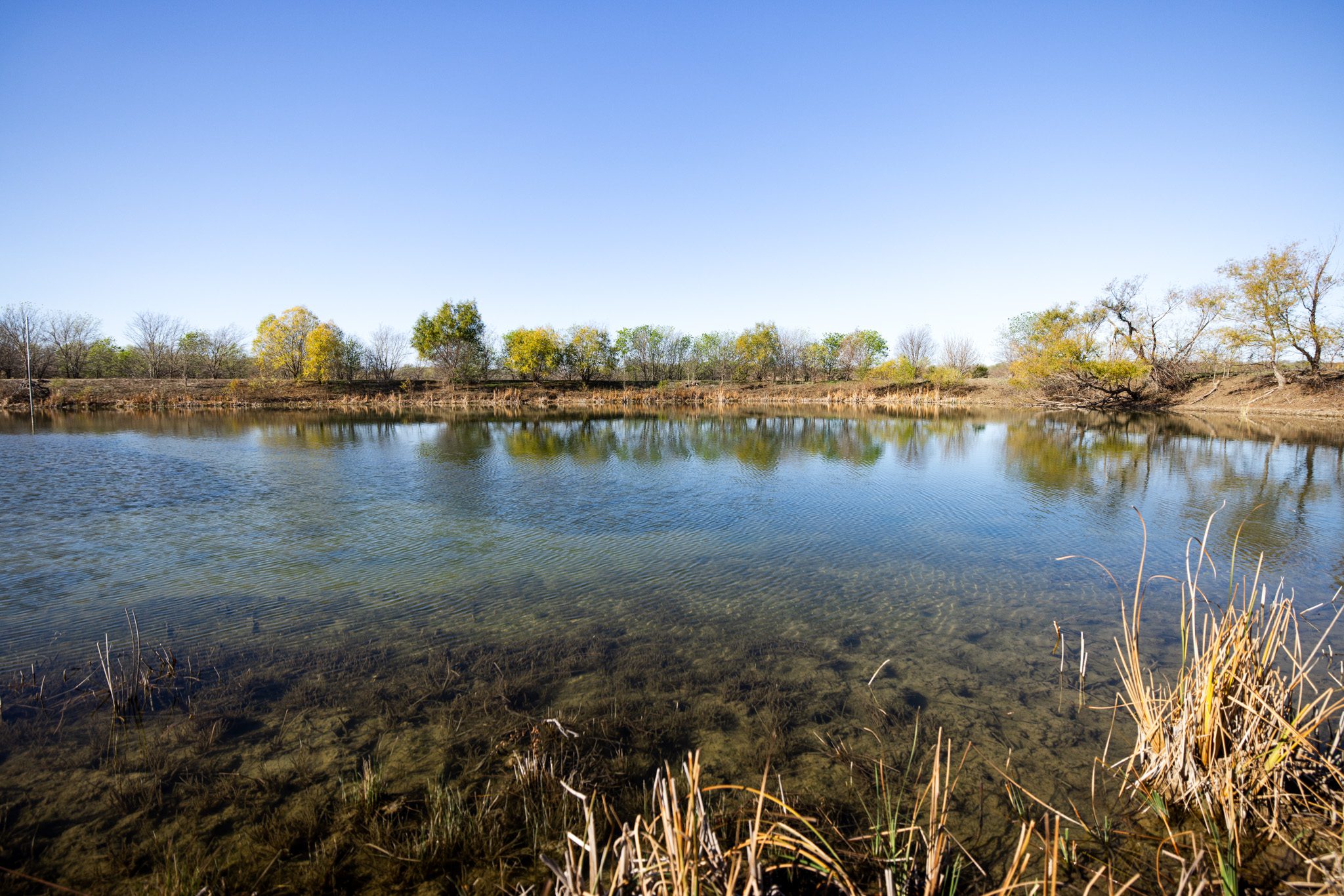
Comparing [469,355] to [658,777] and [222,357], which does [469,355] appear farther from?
[658,777]

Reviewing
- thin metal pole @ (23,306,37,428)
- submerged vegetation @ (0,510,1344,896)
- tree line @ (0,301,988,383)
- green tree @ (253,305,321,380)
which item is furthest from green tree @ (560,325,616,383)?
submerged vegetation @ (0,510,1344,896)

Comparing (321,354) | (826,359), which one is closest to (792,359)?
(826,359)

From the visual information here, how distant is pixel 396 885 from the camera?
2.85 metres

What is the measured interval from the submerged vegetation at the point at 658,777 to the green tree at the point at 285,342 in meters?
54.6

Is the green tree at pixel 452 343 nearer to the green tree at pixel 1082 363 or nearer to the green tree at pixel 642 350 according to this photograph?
the green tree at pixel 642 350

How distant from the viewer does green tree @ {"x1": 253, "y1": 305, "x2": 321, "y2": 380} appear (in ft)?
164

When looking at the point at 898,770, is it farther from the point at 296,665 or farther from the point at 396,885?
the point at 296,665

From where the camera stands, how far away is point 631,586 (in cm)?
732

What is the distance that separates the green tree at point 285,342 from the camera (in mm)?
49856

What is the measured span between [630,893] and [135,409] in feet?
177

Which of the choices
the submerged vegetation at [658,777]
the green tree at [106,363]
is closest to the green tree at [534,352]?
the green tree at [106,363]

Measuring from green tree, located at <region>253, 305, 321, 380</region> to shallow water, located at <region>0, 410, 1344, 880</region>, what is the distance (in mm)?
37082

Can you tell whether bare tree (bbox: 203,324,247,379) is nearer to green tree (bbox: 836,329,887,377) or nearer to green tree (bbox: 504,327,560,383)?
green tree (bbox: 504,327,560,383)

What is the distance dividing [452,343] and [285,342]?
1405cm
